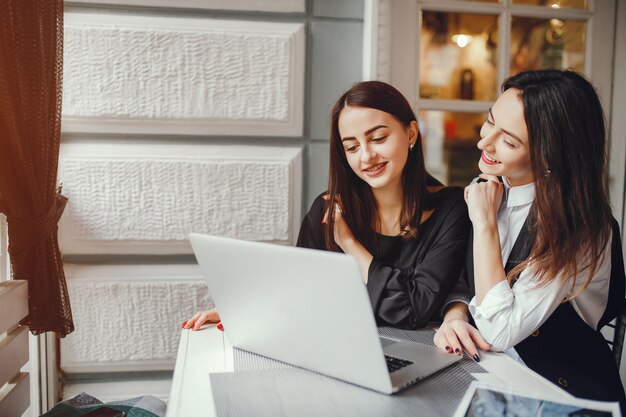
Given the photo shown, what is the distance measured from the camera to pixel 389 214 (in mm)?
1665

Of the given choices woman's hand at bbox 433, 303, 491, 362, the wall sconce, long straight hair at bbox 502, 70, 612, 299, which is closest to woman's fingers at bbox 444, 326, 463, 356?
woman's hand at bbox 433, 303, 491, 362

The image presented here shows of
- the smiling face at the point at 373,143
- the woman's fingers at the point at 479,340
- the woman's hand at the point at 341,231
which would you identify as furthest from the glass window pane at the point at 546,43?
the woman's fingers at the point at 479,340

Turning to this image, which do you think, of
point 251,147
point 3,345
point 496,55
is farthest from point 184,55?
point 496,55

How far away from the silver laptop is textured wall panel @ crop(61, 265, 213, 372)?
0.87m

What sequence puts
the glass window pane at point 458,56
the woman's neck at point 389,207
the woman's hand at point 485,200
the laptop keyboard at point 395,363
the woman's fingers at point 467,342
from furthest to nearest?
the glass window pane at point 458,56, the woman's neck at point 389,207, the woman's hand at point 485,200, the woman's fingers at point 467,342, the laptop keyboard at point 395,363

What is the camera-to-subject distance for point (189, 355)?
112 centimetres

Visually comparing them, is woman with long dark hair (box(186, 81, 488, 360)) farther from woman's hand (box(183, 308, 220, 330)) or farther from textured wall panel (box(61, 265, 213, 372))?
textured wall panel (box(61, 265, 213, 372))

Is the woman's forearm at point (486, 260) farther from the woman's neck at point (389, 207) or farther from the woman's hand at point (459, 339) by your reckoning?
the woman's neck at point (389, 207)

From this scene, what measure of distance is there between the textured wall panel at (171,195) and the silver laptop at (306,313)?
862 millimetres

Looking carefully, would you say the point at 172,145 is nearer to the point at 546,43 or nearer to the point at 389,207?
the point at 389,207

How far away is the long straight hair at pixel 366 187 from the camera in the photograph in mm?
1581

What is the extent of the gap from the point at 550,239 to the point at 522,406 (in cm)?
60

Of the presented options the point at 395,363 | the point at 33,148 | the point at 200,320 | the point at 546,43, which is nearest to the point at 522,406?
the point at 395,363

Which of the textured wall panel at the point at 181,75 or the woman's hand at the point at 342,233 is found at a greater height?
the textured wall panel at the point at 181,75
